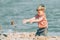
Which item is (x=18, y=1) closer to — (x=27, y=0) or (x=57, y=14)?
(x=27, y=0)

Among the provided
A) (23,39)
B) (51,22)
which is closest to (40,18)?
(23,39)

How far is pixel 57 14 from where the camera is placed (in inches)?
586

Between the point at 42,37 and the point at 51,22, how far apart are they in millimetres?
4561

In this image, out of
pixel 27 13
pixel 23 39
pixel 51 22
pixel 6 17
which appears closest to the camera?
pixel 23 39

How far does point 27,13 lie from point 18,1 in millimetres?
3808

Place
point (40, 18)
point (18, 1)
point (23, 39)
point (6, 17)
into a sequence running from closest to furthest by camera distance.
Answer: point (40, 18)
point (23, 39)
point (6, 17)
point (18, 1)

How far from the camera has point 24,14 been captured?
1535cm

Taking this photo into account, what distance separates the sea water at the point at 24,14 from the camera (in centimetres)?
1177

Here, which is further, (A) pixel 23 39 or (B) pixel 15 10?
(B) pixel 15 10

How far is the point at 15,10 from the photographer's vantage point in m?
16.6

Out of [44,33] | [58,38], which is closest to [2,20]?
[58,38]

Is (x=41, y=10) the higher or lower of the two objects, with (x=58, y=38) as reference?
higher

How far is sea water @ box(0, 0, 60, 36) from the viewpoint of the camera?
11772 mm

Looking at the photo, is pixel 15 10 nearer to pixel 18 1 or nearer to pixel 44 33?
pixel 18 1
